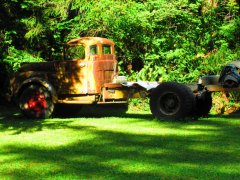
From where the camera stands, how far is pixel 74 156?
910 cm

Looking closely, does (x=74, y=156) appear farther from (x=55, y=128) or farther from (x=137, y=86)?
(x=137, y=86)

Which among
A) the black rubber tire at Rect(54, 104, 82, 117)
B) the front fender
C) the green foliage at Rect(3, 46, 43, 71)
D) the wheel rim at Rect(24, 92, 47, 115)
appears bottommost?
the black rubber tire at Rect(54, 104, 82, 117)

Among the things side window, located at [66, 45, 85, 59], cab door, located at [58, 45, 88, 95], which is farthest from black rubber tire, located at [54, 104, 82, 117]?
side window, located at [66, 45, 85, 59]

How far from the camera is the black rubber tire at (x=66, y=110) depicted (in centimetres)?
1726

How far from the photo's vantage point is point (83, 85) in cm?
1560

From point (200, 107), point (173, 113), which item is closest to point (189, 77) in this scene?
point (200, 107)

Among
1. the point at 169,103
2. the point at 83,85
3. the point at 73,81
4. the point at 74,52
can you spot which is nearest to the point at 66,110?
the point at 73,81

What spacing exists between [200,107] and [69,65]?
→ 3807 mm

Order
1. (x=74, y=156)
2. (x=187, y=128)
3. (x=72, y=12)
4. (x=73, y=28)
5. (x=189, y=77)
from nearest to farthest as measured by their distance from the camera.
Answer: (x=74, y=156) < (x=187, y=128) < (x=189, y=77) < (x=73, y=28) < (x=72, y=12)

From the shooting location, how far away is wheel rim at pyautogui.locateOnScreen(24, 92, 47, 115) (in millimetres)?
15984

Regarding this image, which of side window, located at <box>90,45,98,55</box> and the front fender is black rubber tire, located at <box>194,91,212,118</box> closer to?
side window, located at <box>90,45,98,55</box>

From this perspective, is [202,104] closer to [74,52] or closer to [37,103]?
[74,52]

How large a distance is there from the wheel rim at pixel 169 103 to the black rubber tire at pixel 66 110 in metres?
3.52

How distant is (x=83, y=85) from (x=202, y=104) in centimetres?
332
